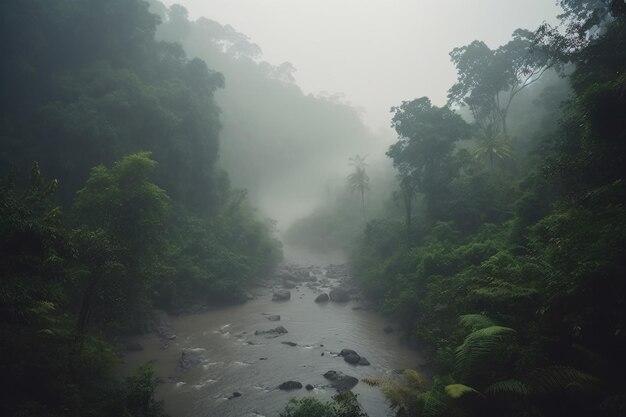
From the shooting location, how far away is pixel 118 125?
84.8 ft

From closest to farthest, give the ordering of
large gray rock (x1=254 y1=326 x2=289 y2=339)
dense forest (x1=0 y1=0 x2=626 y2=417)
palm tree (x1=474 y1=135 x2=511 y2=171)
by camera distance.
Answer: dense forest (x1=0 y1=0 x2=626 y2=417), large gray rock (x1=254 y1=326 x2=289 y2=339), palm tree (x1=474 y1=135 x2=511 y2=171)

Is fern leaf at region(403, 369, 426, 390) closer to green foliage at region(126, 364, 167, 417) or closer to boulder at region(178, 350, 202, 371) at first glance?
green foliage at region(126, 364, 167, 417)

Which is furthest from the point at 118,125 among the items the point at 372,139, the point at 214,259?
the point at 372,139

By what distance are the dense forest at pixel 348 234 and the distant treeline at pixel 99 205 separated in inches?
3.7

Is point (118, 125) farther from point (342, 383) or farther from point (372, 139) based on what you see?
point (372, 139)

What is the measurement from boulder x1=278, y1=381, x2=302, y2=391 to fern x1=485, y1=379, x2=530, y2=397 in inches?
348

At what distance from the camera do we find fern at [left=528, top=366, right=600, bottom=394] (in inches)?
222

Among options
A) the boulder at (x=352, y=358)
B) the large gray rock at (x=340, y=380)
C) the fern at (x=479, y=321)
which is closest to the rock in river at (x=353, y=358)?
the boulder at (x=352, y=358)

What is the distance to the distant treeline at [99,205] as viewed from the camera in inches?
349

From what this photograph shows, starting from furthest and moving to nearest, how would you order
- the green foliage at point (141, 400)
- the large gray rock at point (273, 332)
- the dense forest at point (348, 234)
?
the large gray rock at point (273, 332) → the green foliage at point (141, 400) → the dense forest at point (348, 234)

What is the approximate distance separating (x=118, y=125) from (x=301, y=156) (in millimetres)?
56847

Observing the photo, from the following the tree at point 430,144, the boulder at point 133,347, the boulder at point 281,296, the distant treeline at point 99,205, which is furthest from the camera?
the boulder at point 281,296

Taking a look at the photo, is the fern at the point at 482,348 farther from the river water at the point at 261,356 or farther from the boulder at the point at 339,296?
the boulder at the point at 339,296

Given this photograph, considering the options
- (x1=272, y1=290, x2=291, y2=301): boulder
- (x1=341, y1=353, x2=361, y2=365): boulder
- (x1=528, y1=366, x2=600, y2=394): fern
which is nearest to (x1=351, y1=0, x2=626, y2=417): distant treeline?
(x1=528, y1=366, x2=600, y2=394): fern
